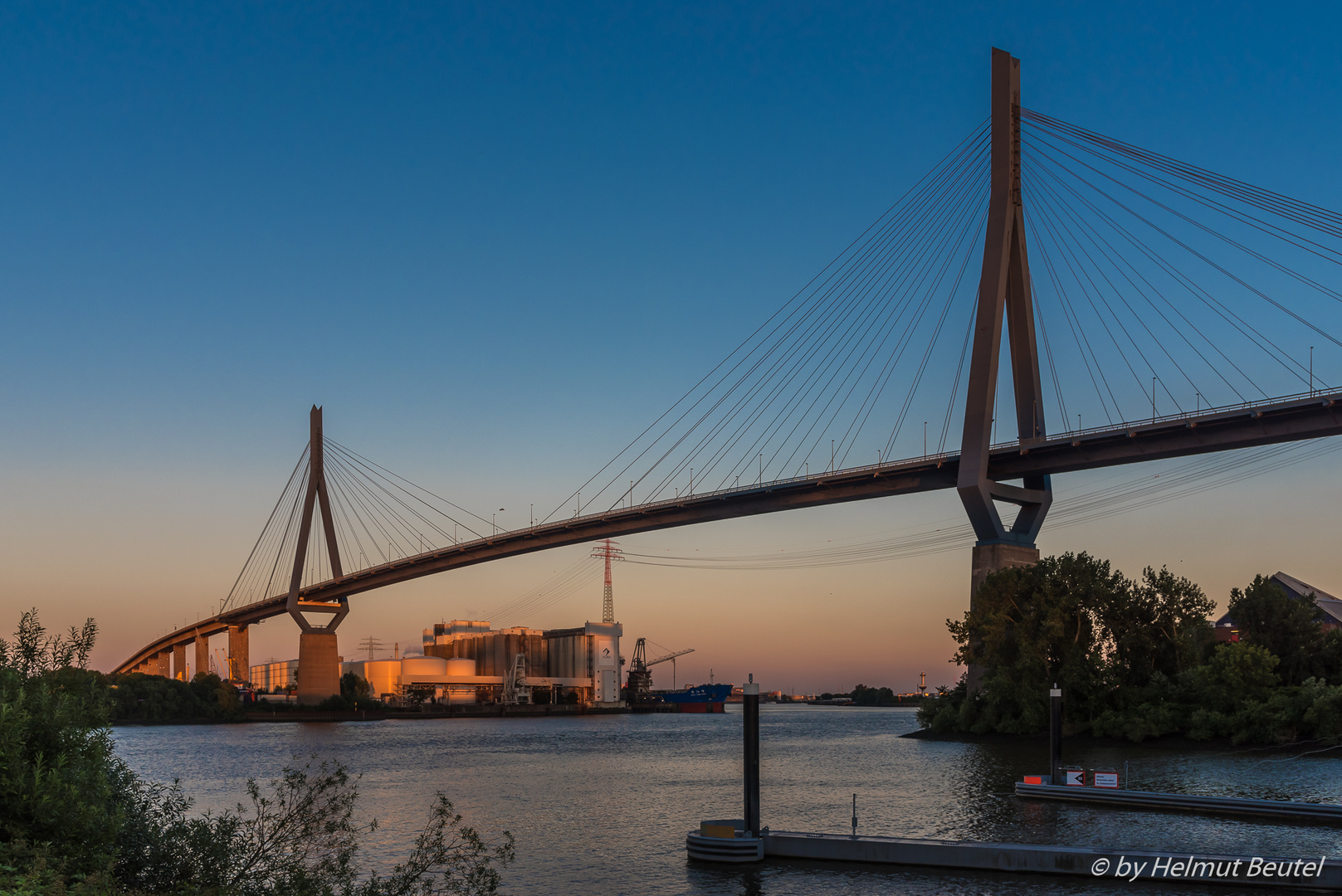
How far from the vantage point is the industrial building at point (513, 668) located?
148125mm

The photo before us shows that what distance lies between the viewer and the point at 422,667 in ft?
481

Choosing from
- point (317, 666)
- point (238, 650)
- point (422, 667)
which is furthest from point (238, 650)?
point (422, 667)

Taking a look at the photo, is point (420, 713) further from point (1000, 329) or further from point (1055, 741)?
point (1055, 741)

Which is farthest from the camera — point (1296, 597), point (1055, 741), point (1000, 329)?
point (1296, 597)

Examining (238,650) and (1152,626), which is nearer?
(1152,626)

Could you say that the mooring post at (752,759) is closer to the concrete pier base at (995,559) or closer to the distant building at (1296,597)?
the concrete pier base at (995,559)

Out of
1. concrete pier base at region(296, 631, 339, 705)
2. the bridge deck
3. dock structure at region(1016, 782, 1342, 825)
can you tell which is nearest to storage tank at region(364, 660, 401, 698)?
concrete pier base at region(296, 631, 339, 705)

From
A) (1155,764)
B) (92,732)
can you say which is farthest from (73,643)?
(1155,764)

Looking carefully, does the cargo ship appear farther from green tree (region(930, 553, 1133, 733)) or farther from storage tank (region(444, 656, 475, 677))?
green tree (region(930, 553, 1133, 733))

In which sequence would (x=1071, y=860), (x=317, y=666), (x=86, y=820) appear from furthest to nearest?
(x=317, y=666) → (x=1071, y=860) → (x=86, y=820)

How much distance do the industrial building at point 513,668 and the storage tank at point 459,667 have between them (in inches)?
4.7

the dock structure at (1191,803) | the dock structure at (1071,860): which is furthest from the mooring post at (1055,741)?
the dock structure at (1071,860)

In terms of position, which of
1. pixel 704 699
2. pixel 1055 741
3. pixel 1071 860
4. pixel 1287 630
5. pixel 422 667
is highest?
pixel 1287 630

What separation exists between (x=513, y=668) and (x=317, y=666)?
6001cm
